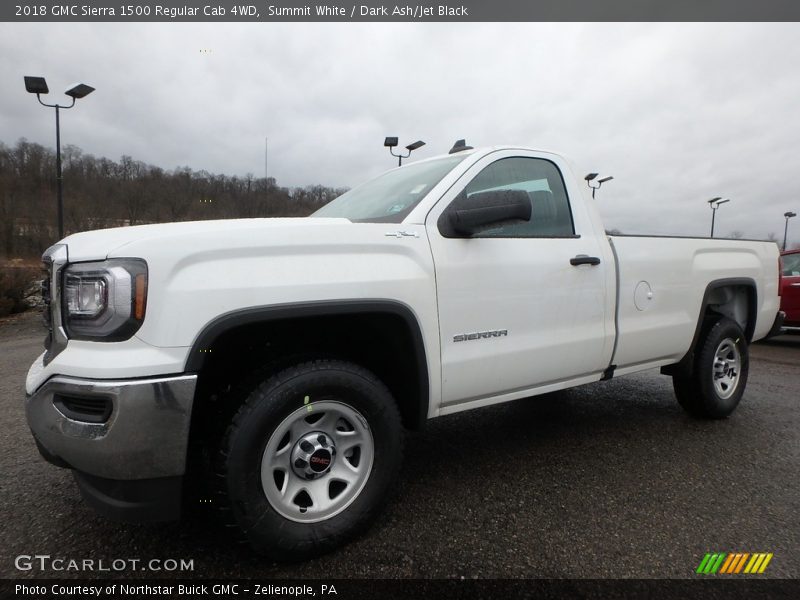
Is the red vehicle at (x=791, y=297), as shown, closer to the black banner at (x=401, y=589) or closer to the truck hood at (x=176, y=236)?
the black banner at (x=401, y=589)

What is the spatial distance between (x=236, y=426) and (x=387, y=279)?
2.90ft

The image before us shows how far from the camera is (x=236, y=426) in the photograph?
184 cm

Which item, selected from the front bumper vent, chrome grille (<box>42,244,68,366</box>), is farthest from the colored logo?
chrome grille (<box>42,244,68,366</box>)

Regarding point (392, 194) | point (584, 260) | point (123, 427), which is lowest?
point (123, 427)

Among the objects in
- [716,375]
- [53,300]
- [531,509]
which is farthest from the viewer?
[716,375]

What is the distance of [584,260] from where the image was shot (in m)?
2.88

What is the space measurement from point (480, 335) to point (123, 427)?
5.32 ft

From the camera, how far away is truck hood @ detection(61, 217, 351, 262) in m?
1.76

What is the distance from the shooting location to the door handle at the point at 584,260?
2.83 meters

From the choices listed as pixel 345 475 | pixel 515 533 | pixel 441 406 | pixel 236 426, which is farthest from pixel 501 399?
pixel 236 426

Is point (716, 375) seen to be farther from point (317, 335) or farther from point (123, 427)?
point (123, 427)

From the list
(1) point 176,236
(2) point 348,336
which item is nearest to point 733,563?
(2) point 348,336

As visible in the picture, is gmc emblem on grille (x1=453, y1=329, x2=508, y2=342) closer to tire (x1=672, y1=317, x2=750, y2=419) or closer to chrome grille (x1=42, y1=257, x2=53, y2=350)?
chrome grille (x1=42, y1=257, x2=53, y2=350)

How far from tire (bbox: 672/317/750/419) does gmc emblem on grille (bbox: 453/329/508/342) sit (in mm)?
2204
